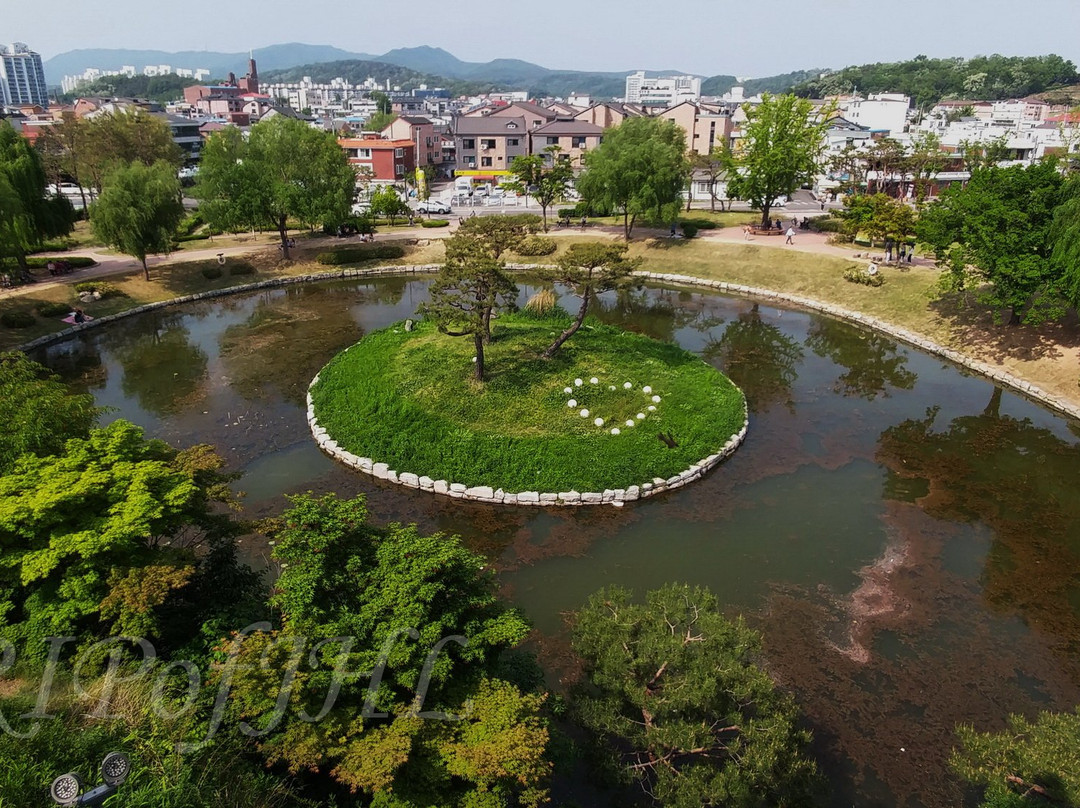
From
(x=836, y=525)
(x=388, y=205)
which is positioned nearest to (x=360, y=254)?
(x=388, y=205)

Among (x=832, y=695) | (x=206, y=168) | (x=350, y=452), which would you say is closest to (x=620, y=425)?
(x=350, y=452)

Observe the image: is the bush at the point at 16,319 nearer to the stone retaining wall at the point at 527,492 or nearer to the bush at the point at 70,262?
the bush at the point at 70,262

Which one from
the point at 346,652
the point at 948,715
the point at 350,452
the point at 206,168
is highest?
the point at 206,168

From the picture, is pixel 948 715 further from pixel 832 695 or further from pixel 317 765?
pixel 317 765

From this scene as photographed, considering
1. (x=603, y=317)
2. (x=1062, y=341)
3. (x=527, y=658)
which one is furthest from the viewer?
(x=603, y=317)

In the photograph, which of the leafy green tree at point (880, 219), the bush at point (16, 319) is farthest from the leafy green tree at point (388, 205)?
the leafy green tree at point (880, 219)

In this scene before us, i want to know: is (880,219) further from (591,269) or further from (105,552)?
(105,552)
